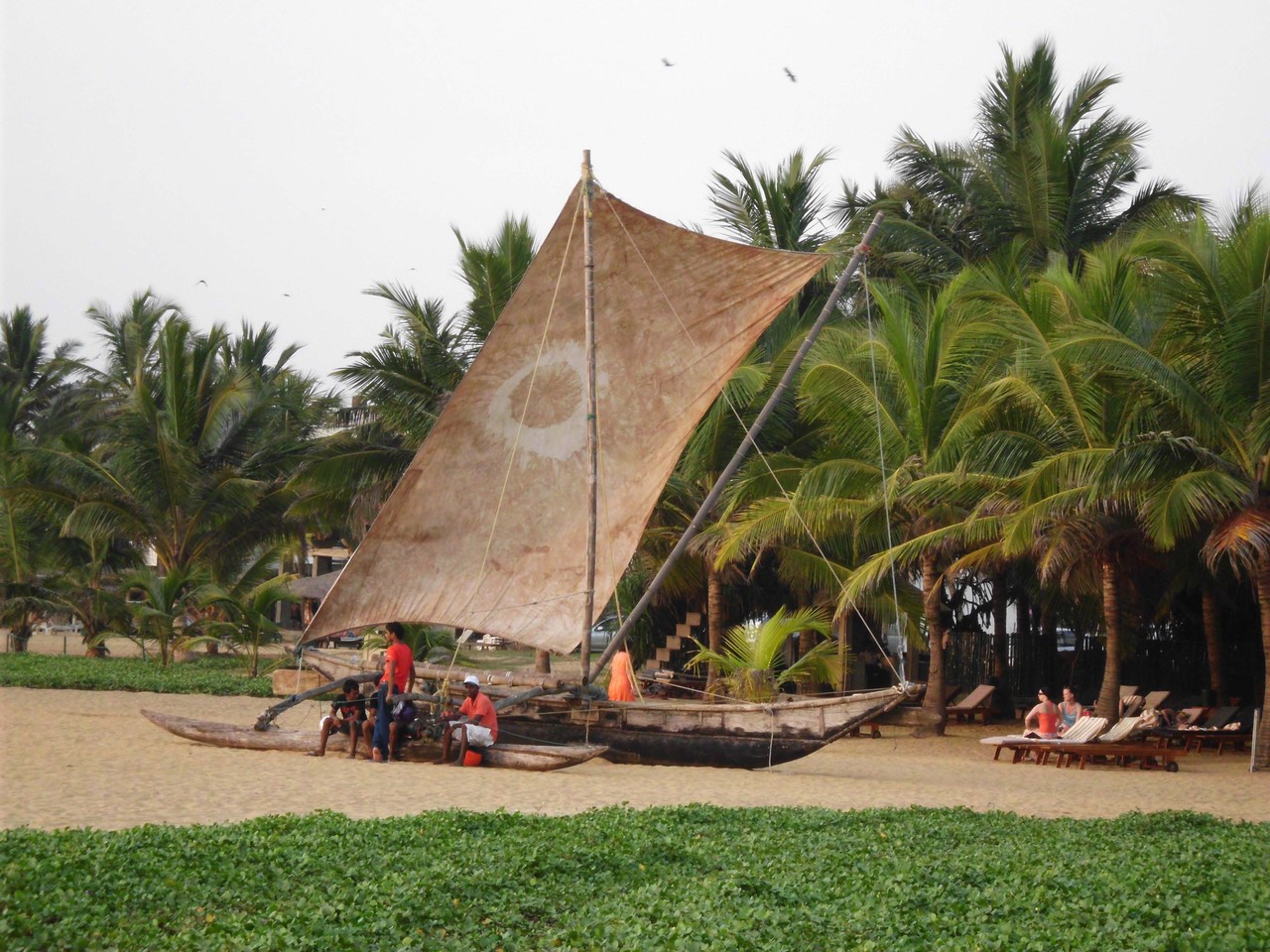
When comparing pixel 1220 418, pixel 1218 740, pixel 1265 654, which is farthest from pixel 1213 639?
pixel 1220 418

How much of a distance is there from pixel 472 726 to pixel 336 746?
159cm

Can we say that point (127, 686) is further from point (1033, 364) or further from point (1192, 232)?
point (1192, 232)

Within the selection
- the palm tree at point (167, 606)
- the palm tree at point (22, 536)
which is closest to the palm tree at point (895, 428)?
the palm tree at point (167, 606)

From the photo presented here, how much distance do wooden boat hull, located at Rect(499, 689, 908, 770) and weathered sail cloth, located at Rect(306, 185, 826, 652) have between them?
1.05m

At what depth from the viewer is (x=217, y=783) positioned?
1117cm

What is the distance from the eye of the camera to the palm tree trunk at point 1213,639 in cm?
1859

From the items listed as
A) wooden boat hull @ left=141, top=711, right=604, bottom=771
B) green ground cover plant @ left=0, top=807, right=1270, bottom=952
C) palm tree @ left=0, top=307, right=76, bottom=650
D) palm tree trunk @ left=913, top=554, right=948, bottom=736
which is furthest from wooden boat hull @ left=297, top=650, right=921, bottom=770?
palm tree @ left=0, top=307, right=76, bottom=650

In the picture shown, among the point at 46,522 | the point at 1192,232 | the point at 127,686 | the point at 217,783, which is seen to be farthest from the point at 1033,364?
the point at 46,522

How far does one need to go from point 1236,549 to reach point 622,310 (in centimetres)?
707

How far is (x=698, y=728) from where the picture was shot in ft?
44.9

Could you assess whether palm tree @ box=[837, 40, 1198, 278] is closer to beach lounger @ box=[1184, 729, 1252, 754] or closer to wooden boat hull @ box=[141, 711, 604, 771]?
beach lounger @ box=[1184, 729, 1252, 754]

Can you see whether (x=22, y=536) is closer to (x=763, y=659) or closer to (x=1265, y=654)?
(x=763, y=659)

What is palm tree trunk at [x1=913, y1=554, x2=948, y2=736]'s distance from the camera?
18.6 m

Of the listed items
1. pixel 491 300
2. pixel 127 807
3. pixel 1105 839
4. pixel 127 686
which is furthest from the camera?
pixel 491 300
